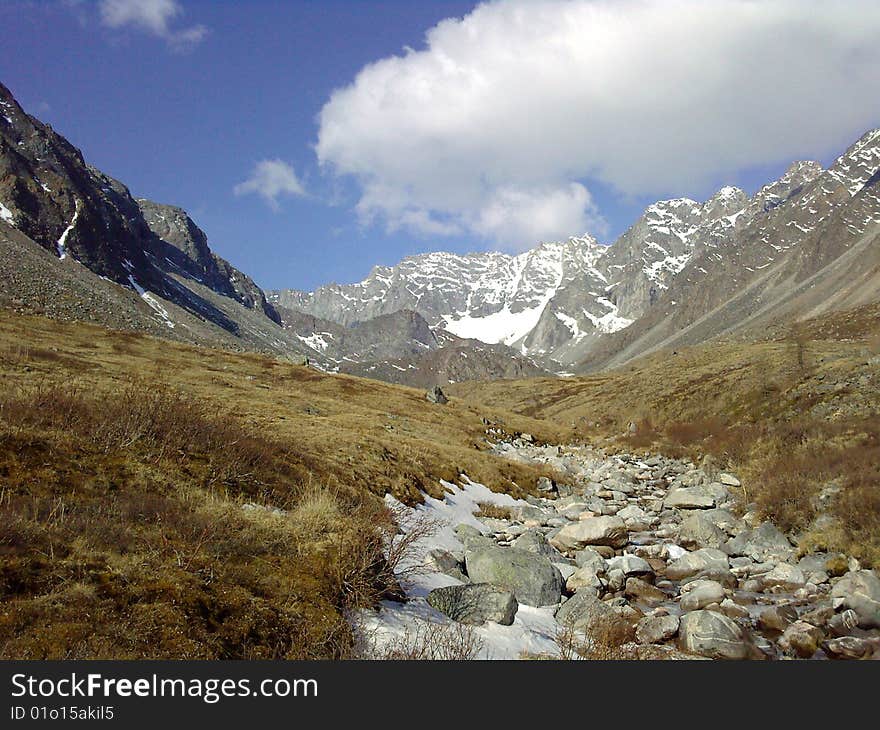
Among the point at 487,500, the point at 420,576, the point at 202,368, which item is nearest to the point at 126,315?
the point at 202,368

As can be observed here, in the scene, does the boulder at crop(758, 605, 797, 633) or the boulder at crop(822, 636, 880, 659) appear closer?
the boulder at crop(822, 636, 880, 659)

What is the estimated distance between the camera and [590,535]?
1911 centimetres

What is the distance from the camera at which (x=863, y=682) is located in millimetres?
6074

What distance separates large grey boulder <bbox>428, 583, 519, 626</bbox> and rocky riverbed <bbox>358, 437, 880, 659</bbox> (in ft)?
0.07

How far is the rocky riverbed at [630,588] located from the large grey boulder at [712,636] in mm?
22

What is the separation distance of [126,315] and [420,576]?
439ft

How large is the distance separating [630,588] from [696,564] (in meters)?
3.38

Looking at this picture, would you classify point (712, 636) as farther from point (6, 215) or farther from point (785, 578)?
point (6, 215)

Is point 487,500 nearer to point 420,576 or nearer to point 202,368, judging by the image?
point 420,576

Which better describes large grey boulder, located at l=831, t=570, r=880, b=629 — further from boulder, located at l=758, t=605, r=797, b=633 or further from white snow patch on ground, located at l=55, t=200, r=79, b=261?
white snow patch on ground, located at l=55, t=200, r=79, b=261

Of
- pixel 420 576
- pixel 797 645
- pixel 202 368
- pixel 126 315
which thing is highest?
pixel 126 315

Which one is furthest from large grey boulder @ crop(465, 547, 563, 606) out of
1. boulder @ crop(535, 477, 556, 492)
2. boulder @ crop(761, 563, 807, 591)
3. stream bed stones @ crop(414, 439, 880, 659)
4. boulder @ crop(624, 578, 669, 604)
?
boulder @ crop(535, 477, 556, 492)

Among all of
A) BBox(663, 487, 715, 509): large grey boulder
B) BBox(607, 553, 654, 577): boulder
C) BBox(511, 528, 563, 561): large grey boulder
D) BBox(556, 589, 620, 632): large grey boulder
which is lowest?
BBox(556, 589, 620, 632): large grey boulder

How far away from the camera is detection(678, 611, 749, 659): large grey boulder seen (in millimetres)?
10961
